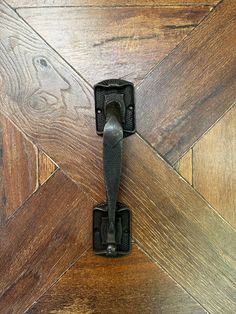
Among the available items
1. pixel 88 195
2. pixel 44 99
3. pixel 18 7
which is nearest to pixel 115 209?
pixel 88 195

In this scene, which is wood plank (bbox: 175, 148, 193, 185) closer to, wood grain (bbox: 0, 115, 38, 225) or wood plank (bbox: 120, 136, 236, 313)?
wood plank (bbox: 120, 136, 236, 313)

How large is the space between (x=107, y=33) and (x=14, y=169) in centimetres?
21

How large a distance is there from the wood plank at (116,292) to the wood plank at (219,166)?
0.12 metres

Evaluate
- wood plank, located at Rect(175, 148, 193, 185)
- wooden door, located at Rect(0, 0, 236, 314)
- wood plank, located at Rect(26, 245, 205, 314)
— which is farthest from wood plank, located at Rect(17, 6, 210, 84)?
wood plank, located at Rect(26, 245, 205, 314)

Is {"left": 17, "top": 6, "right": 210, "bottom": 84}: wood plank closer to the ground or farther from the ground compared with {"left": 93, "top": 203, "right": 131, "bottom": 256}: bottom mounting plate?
farther from the ground

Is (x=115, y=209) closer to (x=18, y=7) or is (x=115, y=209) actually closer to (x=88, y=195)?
(x=88, y=195)

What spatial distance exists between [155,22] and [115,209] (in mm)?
244

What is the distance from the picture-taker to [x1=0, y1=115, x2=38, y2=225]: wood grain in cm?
68

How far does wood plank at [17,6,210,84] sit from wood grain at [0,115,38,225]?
0.12m

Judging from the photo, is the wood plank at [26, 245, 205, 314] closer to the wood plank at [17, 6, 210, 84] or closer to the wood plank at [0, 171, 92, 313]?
the wood plank at [0, 171, 92, 313]

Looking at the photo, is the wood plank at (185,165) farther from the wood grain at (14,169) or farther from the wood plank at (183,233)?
the wood grain at (14,169)

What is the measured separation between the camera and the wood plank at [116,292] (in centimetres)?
Result: 68

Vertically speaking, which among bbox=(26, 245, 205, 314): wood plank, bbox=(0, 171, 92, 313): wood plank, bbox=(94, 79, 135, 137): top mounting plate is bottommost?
bbox=(26, 245, 205, 314): wood plank

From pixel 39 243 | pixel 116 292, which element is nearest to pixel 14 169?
pixel 39 243
